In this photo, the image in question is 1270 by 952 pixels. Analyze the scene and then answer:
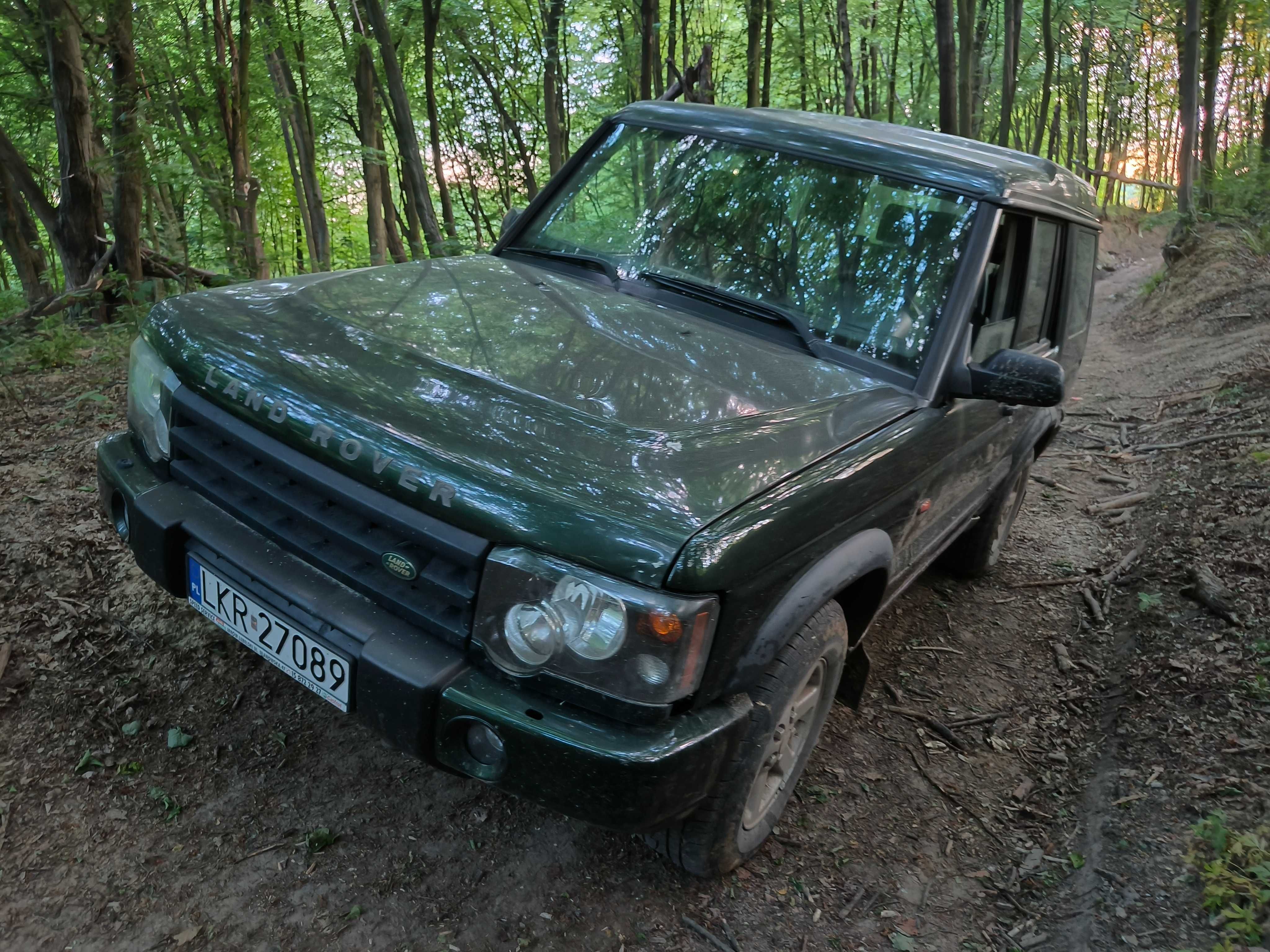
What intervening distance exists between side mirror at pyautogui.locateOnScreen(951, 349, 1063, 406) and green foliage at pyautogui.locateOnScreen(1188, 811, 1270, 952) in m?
1.27

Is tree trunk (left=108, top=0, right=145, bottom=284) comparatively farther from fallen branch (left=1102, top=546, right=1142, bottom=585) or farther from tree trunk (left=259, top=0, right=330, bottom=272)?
fallen branch (left=1102, top=546, right=1142, bottom=585)

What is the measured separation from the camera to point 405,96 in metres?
8.22

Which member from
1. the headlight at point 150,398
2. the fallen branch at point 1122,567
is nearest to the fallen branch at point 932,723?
the fallen branch at point 1122,567

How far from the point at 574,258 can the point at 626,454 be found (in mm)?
1437

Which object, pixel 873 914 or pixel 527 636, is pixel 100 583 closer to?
pixel 527 636

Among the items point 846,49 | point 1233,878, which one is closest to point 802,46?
point 846,49

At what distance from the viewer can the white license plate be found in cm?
195

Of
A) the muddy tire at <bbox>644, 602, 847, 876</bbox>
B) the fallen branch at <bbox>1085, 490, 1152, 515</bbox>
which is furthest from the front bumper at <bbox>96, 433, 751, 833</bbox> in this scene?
the fallen branch at <bbox>1085, 490, 1152, 515</bbox>

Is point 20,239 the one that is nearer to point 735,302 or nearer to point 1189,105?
point 735,302

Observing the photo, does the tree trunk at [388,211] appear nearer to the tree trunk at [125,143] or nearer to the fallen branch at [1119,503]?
the tree trunk at [125,143]

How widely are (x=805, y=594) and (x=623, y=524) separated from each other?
0.57m

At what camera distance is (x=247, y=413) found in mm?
2123

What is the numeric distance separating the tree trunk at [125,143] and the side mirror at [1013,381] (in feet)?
23.1

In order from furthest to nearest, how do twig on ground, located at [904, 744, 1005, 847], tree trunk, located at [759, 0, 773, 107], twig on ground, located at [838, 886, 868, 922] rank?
tree trunk, located at [759, 0, 773, 107]
twig on ground, located at [904, 744, 1005, 847]
twig on ground, located at [838, 886, 868, 922]
